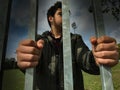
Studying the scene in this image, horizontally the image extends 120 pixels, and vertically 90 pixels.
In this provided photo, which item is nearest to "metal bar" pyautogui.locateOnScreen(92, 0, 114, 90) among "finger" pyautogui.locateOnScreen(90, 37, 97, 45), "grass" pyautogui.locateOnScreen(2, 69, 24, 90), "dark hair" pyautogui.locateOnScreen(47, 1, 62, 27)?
"finger" pyautogui.locateOnScreen(90, 37, 97, 45)

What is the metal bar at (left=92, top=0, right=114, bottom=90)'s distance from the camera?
646 mm

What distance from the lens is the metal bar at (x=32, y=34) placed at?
0.66 meters

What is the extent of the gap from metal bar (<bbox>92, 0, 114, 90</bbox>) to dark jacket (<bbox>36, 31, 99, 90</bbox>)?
1.43 ft

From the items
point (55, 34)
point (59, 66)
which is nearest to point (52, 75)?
point (59, 66)

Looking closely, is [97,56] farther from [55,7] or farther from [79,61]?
[55,7]

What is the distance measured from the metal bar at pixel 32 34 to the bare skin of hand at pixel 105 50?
188mm

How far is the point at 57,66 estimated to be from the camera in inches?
47.9

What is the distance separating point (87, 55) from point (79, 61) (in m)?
0.10

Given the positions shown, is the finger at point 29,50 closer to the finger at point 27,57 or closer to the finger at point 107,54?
the finger at point 27,57

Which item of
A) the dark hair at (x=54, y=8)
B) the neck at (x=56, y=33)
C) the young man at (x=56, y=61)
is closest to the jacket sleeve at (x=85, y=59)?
the young man at (x=56, y=61)

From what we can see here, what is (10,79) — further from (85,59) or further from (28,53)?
(28,53)

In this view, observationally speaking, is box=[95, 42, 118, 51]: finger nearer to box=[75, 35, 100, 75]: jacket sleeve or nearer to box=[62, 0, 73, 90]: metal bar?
box=[62, 0, 73, 90]: metal bar

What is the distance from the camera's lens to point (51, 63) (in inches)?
48.4

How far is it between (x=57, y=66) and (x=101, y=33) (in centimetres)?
57
